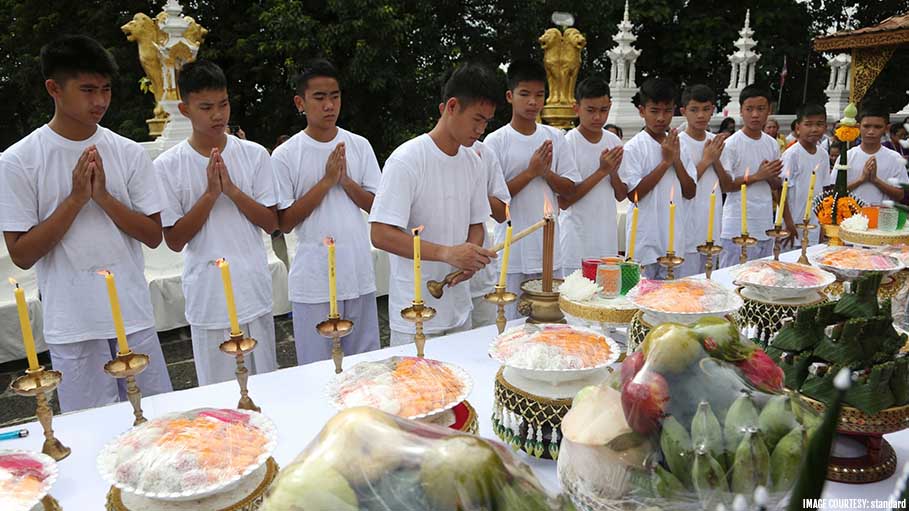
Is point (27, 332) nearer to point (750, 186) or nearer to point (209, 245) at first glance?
point (209, 245)

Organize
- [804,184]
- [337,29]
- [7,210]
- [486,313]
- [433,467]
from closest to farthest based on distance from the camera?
1. [433,467]
2. [7,210]
3. [486,313]
4. [804,184]
5. [337,29]

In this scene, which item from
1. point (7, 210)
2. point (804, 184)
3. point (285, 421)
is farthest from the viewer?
point (804, 184)

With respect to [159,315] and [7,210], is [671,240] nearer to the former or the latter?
[7,210]

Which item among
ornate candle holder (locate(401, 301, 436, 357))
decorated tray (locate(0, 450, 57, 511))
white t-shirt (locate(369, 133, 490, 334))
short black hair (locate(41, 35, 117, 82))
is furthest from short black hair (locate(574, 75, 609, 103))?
decorated tray (locate(0, 450, 57, 511))

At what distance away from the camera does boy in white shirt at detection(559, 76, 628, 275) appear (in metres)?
3.61

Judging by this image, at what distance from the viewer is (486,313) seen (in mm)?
3227

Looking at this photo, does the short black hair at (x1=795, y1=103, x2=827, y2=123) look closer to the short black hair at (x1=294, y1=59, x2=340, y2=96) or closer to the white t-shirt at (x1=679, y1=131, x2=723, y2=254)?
the white t-shirt at (x1=679, y1=131, x2=723, y2=254)

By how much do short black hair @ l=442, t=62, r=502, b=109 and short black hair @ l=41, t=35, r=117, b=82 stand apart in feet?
4.25

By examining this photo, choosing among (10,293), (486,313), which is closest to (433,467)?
(486,313)

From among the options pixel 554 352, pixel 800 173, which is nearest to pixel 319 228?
pixel 554 352

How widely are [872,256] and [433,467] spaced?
2.26 m

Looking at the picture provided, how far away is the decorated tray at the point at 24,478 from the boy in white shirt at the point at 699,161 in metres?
3.79

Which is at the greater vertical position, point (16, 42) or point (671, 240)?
point (16, 42)

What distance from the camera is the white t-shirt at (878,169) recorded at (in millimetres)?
4562
